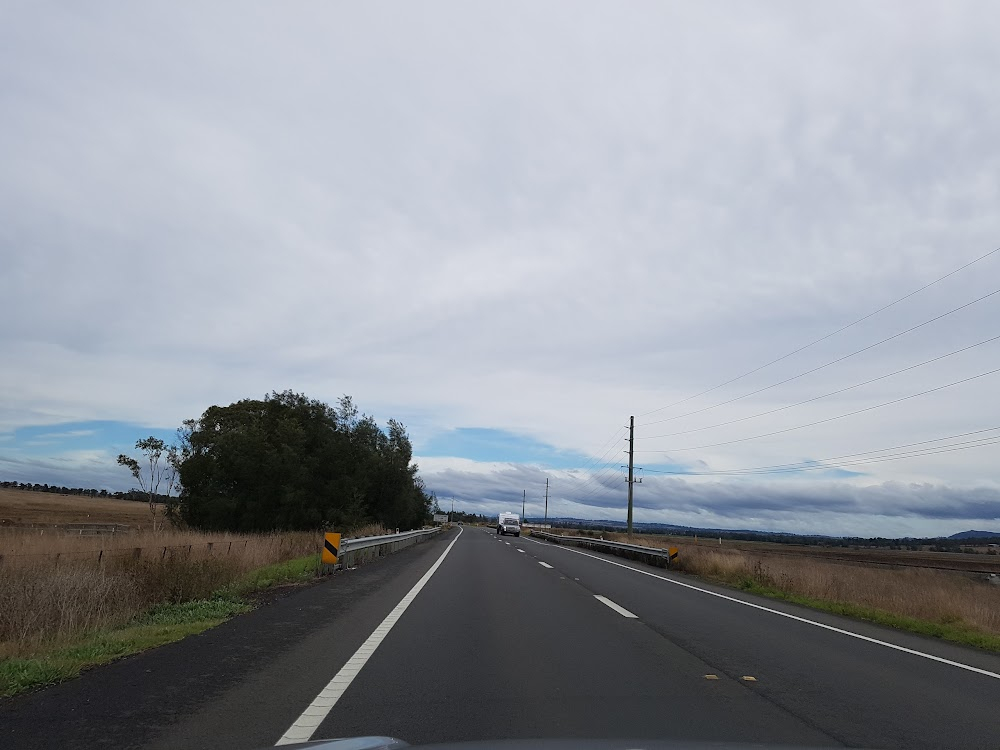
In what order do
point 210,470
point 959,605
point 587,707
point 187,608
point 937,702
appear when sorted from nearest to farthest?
point 587,707
point 937,702
point 187,608
point 959,605
point 210,470

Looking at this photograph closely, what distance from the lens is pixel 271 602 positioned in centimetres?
1349

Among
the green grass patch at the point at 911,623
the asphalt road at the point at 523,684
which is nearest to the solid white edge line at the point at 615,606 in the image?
the asphalt road at the point at 523,684

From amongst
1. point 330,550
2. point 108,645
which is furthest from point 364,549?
point 108,645

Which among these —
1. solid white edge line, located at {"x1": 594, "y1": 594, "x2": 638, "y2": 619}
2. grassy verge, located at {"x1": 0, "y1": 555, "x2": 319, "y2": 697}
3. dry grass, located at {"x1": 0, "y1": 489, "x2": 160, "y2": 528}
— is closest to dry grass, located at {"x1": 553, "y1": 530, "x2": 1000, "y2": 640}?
solid white edge line, located at {"x1": 594, "y1": 594, "x2": 638, "y2": 619}

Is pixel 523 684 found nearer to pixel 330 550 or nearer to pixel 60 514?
pixel 330 550

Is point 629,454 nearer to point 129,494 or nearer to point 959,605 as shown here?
point 959,605

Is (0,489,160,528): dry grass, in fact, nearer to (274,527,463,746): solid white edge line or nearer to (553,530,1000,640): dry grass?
(553,530,1000,640): dry grass

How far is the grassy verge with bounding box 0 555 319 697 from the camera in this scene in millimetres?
6991

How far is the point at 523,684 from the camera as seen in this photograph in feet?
23.6

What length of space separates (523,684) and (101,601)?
729 centimetres

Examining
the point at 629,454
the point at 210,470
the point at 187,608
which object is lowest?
the point at 187,608

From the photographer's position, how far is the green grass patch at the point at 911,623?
38.4 feet

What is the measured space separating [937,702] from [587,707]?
3.50m

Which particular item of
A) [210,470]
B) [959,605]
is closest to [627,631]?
[959,605]
